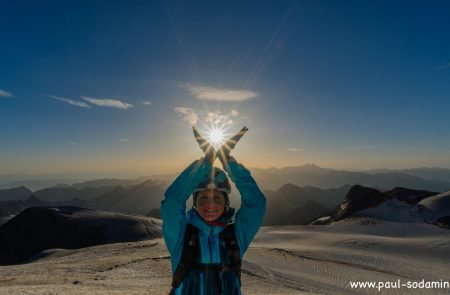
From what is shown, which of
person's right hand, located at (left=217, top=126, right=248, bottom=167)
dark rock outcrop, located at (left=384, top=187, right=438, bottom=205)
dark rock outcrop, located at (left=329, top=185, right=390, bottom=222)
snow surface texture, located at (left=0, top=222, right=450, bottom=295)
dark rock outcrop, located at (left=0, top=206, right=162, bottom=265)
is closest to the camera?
person's right hand, located at (left=217, top=126, right=248, bottom=167)

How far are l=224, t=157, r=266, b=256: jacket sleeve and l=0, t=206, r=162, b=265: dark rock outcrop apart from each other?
179 ft

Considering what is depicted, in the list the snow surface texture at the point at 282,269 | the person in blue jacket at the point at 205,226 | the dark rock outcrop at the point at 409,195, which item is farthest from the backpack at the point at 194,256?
the dark rock outcrop at the point at 409,195

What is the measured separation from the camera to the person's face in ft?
11.6

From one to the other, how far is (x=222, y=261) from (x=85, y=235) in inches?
A: 2385

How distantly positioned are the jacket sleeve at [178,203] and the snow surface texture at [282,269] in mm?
7727

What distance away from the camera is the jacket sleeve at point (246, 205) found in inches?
146

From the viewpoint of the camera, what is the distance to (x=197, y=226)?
139 inches

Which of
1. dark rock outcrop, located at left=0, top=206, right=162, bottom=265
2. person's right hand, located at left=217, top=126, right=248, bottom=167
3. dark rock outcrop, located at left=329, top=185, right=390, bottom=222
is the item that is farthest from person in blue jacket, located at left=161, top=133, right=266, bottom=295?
dark rock outcrop, located at left=0, top=206, right=162, bottom=265

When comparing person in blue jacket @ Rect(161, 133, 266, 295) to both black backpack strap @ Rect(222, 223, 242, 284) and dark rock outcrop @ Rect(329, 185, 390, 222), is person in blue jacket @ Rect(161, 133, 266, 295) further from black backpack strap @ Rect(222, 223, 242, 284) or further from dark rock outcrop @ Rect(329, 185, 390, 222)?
dark rock outcrop @ Rect(329, 185, 390, 222)

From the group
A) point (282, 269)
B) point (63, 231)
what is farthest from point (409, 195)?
point (63, 231)

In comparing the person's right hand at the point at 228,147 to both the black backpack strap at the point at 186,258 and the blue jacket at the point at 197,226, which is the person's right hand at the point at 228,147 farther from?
the black backpack strap at the point at 186,258

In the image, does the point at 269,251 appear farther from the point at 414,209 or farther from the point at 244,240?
the point at 414,209

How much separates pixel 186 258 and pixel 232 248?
544 mm

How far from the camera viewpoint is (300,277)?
15852 mm
